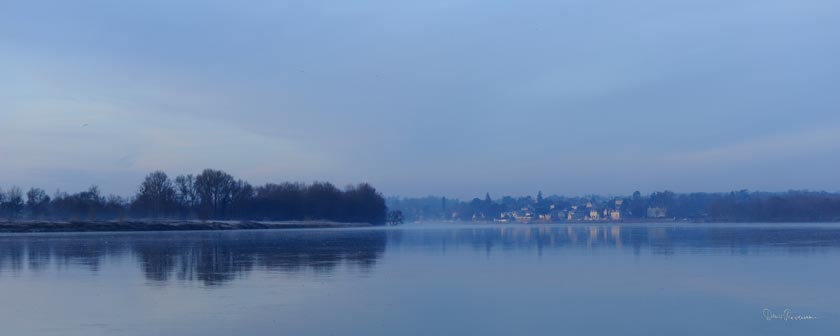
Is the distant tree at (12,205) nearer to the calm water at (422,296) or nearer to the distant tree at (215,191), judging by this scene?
the distant tree at (215,191)

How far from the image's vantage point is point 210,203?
11725 centimetres

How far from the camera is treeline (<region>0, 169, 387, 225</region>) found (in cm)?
10594

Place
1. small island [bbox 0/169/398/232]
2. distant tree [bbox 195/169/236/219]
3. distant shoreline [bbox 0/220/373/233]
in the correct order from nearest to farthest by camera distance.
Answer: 1. distant shoreline [bbox 0/220/373/233]
2. small island [bbox 0/169/398/232]
3. distant tree [bbox 195/169/236/219]

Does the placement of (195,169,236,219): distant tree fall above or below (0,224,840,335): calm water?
above

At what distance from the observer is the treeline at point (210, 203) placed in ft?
348

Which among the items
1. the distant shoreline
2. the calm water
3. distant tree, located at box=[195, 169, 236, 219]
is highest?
distant tree, located at box=[195, 169, 236, 219]

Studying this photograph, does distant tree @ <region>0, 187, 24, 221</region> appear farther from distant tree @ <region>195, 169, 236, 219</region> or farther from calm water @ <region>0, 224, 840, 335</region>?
calm water @ <region>0, 224, 840, 335</region>

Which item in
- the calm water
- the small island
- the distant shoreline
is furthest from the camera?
the small island

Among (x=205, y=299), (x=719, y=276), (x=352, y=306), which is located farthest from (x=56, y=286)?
(x=719, y=276)

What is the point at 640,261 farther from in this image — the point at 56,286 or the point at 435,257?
the point at 56,286

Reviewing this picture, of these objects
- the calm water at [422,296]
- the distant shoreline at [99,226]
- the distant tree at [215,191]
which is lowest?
the calm water at [422,296]

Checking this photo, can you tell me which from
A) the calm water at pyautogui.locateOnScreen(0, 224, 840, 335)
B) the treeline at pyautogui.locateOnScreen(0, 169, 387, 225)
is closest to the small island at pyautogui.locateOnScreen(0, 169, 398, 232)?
the treeline at pyautogui.locateOnScreen(0, 169, 387, 225)

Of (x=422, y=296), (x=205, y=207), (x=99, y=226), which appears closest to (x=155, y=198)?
(x=205, y=207)

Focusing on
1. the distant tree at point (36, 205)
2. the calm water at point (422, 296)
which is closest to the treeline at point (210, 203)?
the distant tree at point (36, 205)
